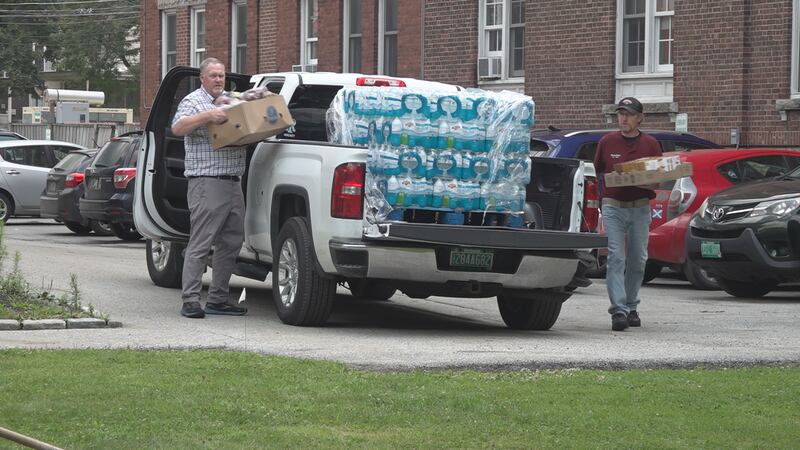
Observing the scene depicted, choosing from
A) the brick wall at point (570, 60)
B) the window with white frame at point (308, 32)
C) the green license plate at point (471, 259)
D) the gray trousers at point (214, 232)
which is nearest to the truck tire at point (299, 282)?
the gray trousers at point (214, 232)

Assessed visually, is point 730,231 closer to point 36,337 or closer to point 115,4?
point 36,337

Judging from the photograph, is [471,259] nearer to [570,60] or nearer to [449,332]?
[449,332]

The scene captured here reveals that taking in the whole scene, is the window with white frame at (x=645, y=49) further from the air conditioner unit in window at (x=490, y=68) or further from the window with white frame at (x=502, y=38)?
the air conditioner unit in window at (x=490, y=68)

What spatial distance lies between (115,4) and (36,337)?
7488cm

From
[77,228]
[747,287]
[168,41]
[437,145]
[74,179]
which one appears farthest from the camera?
[168,41]

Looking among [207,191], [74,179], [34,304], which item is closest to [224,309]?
[207,191]

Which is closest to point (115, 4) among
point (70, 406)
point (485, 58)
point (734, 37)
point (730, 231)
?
point (485, 58)

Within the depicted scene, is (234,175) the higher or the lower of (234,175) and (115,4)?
the lower

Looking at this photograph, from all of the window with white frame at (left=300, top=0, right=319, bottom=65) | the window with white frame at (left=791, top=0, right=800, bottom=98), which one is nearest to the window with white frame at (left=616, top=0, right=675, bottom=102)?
the window with white frame at (left=791, top=0, right=800, bottom=98)

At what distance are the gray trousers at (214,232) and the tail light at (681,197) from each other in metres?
5.78

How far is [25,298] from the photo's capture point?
11750mm

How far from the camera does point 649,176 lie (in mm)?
11250

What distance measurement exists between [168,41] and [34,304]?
2690 cm

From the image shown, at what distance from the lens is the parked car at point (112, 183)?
21.7 m
